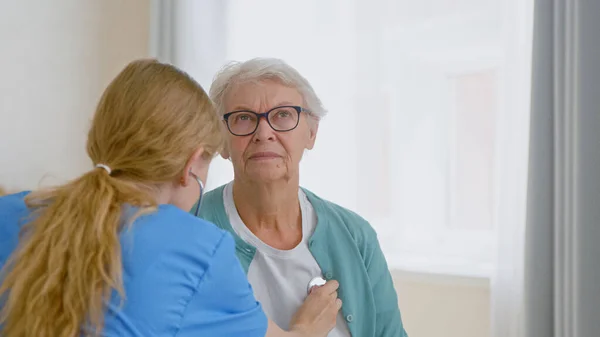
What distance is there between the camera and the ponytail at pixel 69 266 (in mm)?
844

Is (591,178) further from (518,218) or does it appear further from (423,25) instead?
(423,25)

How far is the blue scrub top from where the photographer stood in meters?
0.86

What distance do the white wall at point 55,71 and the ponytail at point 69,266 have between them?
4.88ft

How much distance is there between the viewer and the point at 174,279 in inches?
34.7

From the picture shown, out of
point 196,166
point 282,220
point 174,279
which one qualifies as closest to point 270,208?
point 282,220

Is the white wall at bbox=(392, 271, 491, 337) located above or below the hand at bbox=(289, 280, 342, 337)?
below

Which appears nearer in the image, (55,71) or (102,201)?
(102,201)

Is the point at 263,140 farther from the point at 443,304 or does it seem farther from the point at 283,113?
the point at 443,304

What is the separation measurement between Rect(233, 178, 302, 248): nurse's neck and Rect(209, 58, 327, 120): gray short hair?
0.21 meters

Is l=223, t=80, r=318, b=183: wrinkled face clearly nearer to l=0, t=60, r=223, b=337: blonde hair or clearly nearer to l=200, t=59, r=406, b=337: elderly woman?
l=200, t=59, r=406, b=337: elderly woman

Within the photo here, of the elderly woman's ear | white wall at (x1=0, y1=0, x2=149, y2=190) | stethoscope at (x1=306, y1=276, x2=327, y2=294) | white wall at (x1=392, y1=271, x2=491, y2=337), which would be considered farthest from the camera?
white wall at (x1=0, y1=0, x2=149, y2=190)

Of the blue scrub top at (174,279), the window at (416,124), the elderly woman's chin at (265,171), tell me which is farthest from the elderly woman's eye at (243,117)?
the window at (416,124)

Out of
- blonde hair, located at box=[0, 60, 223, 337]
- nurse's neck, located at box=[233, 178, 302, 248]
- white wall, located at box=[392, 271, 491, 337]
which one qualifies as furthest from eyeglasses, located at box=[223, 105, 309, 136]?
white wall, located at box=[392, 271, 491, 337]

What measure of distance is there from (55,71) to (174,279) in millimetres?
1799
